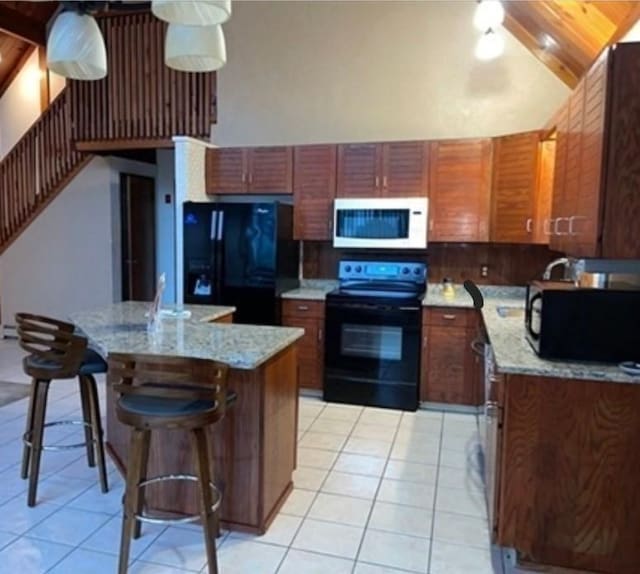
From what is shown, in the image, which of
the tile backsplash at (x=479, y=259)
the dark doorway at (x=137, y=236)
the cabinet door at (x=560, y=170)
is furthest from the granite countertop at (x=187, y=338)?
the dark doorway at (x=137, y=236)

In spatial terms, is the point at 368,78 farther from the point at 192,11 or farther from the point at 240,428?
the point at 240,428

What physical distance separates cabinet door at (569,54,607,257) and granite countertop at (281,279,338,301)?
237 centimetres

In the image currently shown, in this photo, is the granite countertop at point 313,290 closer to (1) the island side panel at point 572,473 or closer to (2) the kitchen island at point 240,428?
(2) the kitchen island at point 240,428

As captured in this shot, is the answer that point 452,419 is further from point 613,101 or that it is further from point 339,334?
point 613,101

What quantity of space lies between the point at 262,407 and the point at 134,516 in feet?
2.17

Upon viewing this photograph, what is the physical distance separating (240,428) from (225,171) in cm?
300

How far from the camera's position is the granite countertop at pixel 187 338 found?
89.2 inches

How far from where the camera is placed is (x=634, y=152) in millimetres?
1933

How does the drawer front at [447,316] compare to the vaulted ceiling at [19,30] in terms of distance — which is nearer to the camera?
the drawer front at [447,316]

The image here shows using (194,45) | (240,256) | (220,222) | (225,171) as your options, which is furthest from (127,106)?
(194,45)

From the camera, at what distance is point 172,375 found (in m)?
1.95

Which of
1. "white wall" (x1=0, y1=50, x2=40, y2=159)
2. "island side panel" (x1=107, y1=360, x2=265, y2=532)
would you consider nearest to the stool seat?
"island side panel" (x1=107, y1=360, x2=265, y2=532)

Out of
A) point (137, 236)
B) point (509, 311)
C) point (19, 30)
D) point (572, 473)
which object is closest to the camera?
point (572, 473)

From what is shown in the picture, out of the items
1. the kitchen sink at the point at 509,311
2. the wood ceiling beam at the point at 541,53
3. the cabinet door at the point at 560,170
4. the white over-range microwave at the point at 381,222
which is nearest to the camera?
the cabinet door at the point at 560,170
